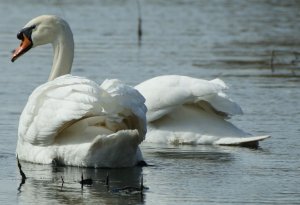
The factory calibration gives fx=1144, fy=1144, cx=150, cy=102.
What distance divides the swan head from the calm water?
1037mm

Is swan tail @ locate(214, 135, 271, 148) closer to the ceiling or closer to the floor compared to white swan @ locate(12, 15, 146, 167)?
closer to the floor

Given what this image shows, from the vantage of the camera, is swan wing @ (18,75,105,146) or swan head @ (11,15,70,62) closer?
swan wing @ (18,75,105,146)

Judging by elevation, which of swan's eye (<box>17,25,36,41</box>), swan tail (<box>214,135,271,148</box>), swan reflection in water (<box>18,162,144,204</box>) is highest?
swan's eye (<box>17,25,36,41</box>)

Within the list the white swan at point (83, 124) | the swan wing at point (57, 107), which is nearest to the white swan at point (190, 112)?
the white swan at point (83, 124)

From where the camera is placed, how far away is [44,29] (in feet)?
39.1

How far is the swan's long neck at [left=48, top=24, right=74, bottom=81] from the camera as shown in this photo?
11.7 m

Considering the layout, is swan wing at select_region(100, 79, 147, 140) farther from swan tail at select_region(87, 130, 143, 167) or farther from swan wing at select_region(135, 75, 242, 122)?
swan wing at select_region(135, 75, 242, 122)

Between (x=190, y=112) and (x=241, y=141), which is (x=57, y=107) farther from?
(x=190, y=112)

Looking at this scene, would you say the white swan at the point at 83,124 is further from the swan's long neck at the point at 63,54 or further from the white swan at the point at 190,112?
the white swan at the point at 190,112

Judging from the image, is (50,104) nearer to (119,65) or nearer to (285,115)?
(285,115)

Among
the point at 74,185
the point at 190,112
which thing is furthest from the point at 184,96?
the point at 74,185

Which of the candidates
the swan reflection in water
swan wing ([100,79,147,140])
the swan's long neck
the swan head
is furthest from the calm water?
the swan head

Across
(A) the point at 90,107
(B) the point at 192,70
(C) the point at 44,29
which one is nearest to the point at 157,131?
(C) the point at 44,29

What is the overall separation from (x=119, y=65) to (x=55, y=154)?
24.5 feet
